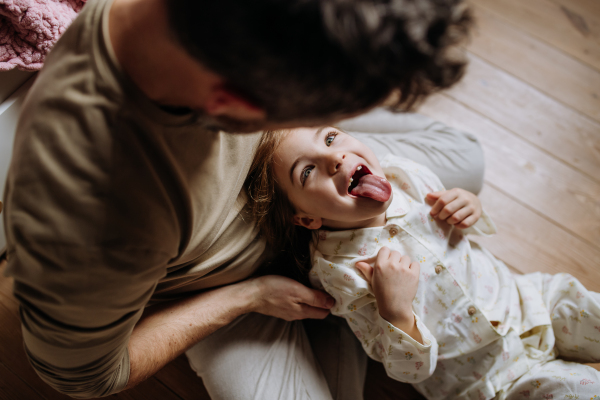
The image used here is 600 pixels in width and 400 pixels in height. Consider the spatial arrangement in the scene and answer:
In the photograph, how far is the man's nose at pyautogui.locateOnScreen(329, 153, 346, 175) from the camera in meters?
0.81

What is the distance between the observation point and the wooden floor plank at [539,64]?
1501 millimetres

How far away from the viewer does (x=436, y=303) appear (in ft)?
3.02

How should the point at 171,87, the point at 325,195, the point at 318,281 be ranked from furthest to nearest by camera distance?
the point at 318,281 → the point at 325,195 → the point at 171,87

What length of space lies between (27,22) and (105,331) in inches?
28.6

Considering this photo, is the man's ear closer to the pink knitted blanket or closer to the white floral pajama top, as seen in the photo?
the white floral pajama top

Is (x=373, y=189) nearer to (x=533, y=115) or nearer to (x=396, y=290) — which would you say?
(x=396, y=290)

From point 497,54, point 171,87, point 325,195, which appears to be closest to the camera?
point 171,87

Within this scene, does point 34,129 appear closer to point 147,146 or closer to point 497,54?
point 147,146

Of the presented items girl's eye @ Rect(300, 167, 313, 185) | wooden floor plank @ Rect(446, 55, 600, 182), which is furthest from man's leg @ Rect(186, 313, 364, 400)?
wooden floor plank @ Rect(446, 55, 600, 182)

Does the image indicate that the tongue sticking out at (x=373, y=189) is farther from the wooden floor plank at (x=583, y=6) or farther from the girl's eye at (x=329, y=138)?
the wooden floor plank at (x=583, y=6)

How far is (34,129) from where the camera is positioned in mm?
448

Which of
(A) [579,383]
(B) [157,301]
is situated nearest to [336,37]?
(B) [157,301]

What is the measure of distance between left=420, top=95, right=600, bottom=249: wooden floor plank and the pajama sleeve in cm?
77

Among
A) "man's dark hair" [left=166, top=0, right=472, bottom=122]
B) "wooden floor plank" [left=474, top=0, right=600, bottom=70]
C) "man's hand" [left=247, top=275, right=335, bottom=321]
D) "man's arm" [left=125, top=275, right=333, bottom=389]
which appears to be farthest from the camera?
"wooden floor plank" [left=474, top=0, right=600, bottom=70]
